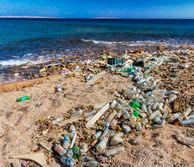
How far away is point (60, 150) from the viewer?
5.11 meters

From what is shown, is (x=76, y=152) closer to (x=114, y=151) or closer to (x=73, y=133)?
(x=73, y=133)

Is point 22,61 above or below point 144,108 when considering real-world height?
below

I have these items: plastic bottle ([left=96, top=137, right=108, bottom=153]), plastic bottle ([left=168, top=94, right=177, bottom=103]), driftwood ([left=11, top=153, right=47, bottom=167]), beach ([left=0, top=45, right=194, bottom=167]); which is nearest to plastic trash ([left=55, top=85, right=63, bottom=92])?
beach ([left=0, top=45, right=194, bottom=167])

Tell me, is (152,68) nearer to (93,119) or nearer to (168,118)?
(168,118)

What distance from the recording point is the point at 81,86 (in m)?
8.98

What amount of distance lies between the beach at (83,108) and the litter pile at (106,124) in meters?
0.05

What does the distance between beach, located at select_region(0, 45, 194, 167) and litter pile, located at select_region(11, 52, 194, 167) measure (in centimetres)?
5

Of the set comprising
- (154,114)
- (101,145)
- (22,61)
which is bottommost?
(22,61)

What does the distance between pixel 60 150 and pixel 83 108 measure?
5.81 ft

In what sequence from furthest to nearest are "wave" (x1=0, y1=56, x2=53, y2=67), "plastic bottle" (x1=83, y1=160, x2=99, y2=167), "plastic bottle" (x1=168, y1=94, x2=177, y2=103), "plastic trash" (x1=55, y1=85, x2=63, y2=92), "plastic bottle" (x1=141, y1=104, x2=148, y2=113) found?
"wave" (x1=0, y1=56, x2=53, y2=67) < "plastic trash" (x1=55, y1=85, x2=63, y2=92) < "plastic bottle" (x1=168, y1=94, x2=177, y2=103) < "plastic bottle" (x1=141, y1=104, x2=148, y2=113) < "plastic bottle" (x1=83, y1=160, x2=99, y2=167)

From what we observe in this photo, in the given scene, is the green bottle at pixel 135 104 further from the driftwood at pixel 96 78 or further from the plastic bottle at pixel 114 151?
the driftwood at pixel 96 78

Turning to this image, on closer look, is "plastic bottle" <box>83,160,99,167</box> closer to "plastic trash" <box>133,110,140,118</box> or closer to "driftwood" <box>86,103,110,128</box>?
"driftwood" <box>86,103,110,128</box>

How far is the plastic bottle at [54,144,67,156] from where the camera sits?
5059 millimetres

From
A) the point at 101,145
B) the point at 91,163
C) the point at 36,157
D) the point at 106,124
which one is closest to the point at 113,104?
the point at 106,124
